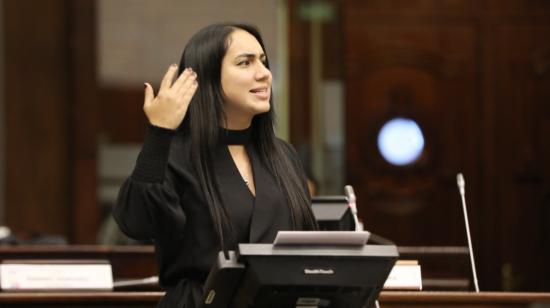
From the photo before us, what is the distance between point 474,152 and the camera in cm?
852

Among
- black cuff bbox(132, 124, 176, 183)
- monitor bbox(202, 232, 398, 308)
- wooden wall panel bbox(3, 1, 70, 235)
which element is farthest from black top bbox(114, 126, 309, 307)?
wooden wall panel bbox(3, 1, 70, 235)

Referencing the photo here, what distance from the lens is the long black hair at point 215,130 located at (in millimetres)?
3725

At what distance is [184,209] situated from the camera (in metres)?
3.68

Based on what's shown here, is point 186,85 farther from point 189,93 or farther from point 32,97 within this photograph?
point 32,97

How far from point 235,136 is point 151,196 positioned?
0.46 m

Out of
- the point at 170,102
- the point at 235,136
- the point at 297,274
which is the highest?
the point at 170,102

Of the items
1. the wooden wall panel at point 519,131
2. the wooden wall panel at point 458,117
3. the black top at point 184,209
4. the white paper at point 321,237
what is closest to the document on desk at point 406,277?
the black top at point 184,209

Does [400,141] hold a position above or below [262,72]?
below

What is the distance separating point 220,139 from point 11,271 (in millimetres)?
1127

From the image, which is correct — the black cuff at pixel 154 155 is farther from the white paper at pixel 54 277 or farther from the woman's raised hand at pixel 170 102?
the white paper at pixel 54 277

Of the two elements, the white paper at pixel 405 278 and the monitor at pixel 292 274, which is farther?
the white paper at pixel 405 278

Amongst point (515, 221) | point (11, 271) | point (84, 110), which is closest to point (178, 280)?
point (11, 271)

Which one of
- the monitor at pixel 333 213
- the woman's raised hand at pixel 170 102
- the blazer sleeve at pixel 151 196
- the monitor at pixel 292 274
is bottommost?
the monitor at pixel 333 213

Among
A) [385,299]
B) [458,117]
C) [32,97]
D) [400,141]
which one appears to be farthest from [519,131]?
[385,299]
